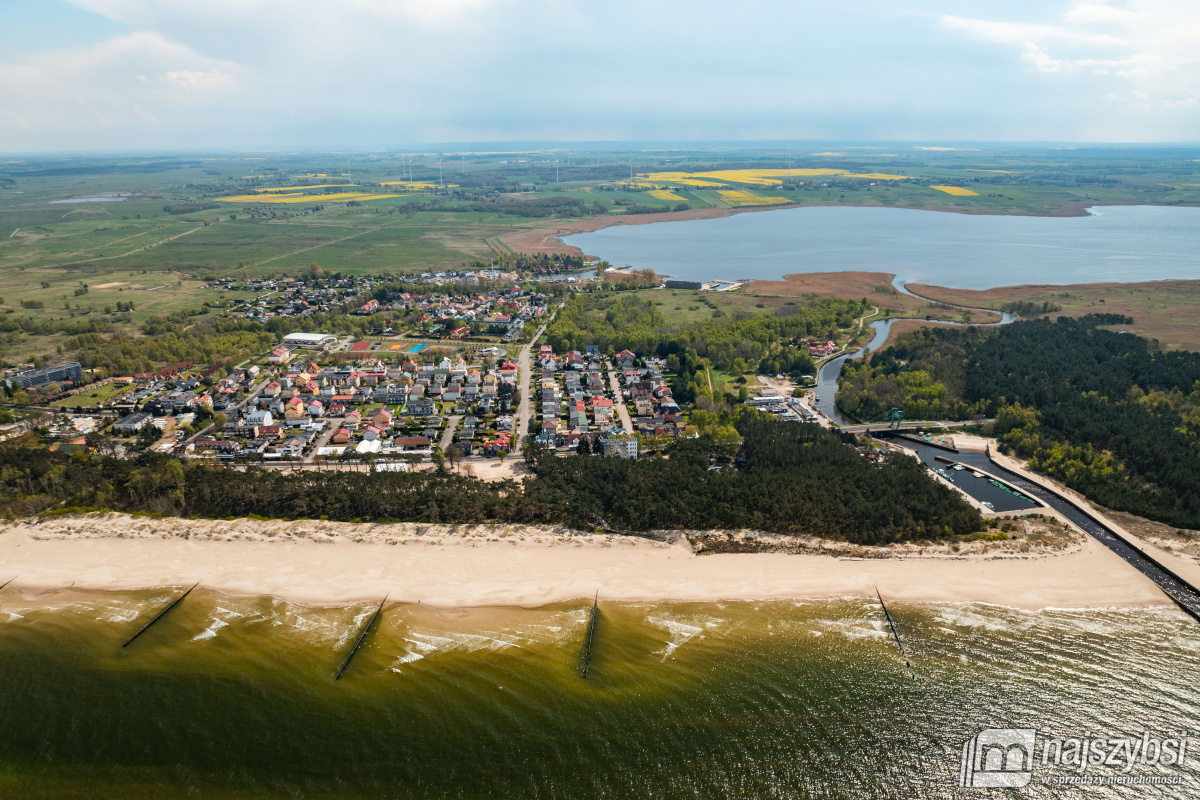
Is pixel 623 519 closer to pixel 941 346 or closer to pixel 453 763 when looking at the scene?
pixel 453 763

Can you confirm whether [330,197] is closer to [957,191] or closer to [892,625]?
[957,191]

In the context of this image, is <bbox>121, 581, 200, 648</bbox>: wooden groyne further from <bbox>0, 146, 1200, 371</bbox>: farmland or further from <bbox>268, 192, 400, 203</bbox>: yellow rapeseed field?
<bbox>268, 192, 400, 203</bbox>: yellow rapeseed field

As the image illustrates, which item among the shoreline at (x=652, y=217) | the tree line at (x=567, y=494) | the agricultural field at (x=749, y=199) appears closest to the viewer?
the tree line at (x=567, y=494)

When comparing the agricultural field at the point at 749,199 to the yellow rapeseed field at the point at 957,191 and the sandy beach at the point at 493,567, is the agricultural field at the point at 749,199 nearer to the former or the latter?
the yellow rapeseed field at the point at 957,191

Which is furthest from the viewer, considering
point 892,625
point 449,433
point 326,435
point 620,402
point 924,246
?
point 924,246

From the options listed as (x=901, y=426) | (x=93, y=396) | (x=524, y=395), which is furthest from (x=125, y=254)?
(x=901, y=426)

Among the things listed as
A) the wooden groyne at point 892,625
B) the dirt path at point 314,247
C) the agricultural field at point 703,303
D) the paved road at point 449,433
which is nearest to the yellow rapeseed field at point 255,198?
the dirt path at point 314,247

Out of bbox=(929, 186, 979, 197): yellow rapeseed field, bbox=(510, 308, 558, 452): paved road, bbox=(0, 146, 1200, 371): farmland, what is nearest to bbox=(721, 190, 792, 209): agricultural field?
bbox=(0, 146, 1200, 371): farmland
